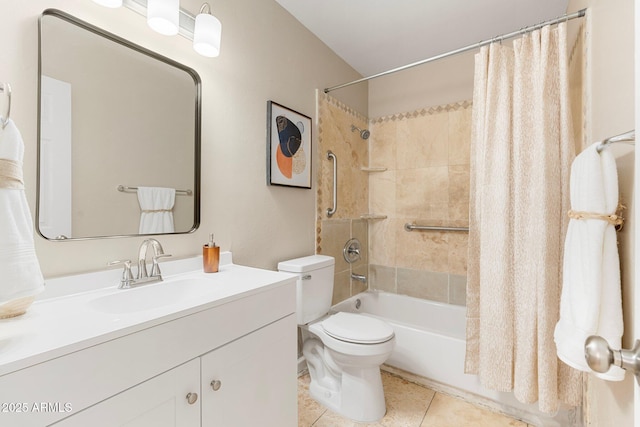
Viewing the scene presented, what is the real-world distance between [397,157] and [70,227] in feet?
7.64

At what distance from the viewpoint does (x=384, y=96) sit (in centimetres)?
271

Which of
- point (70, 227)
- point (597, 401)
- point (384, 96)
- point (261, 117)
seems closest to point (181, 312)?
point (70, 227)

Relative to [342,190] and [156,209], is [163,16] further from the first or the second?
[342,190]

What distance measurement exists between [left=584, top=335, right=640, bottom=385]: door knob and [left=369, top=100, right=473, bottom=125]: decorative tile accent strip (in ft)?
7.22

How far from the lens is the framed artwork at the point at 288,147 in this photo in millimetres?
1746

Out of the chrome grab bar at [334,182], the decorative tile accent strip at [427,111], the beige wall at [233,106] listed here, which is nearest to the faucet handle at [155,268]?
the beige wall at [233,106]

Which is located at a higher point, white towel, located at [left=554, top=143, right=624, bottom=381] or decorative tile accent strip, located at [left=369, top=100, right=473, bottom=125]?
decorative tile accent strip, located at [left=369, top=100, right=473, bottom=125]

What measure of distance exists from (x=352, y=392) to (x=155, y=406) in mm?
1160

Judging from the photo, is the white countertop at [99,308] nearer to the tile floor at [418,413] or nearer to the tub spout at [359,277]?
the tile floor at [418,413]

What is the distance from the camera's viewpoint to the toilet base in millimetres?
1593

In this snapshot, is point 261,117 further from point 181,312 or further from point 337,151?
point 181,312

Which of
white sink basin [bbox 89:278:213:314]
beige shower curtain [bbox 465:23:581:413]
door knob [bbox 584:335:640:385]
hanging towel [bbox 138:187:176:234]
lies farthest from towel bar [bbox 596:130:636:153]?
hanging towel [bbox 138:187:176:234]

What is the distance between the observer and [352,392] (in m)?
1.62

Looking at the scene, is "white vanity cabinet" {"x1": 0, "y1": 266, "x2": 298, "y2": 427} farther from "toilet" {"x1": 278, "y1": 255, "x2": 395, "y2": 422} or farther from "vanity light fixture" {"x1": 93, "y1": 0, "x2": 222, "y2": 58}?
"vanity light fixture" {"x1": 93, "y1": 0, "x2": 222, "y2": 58}
